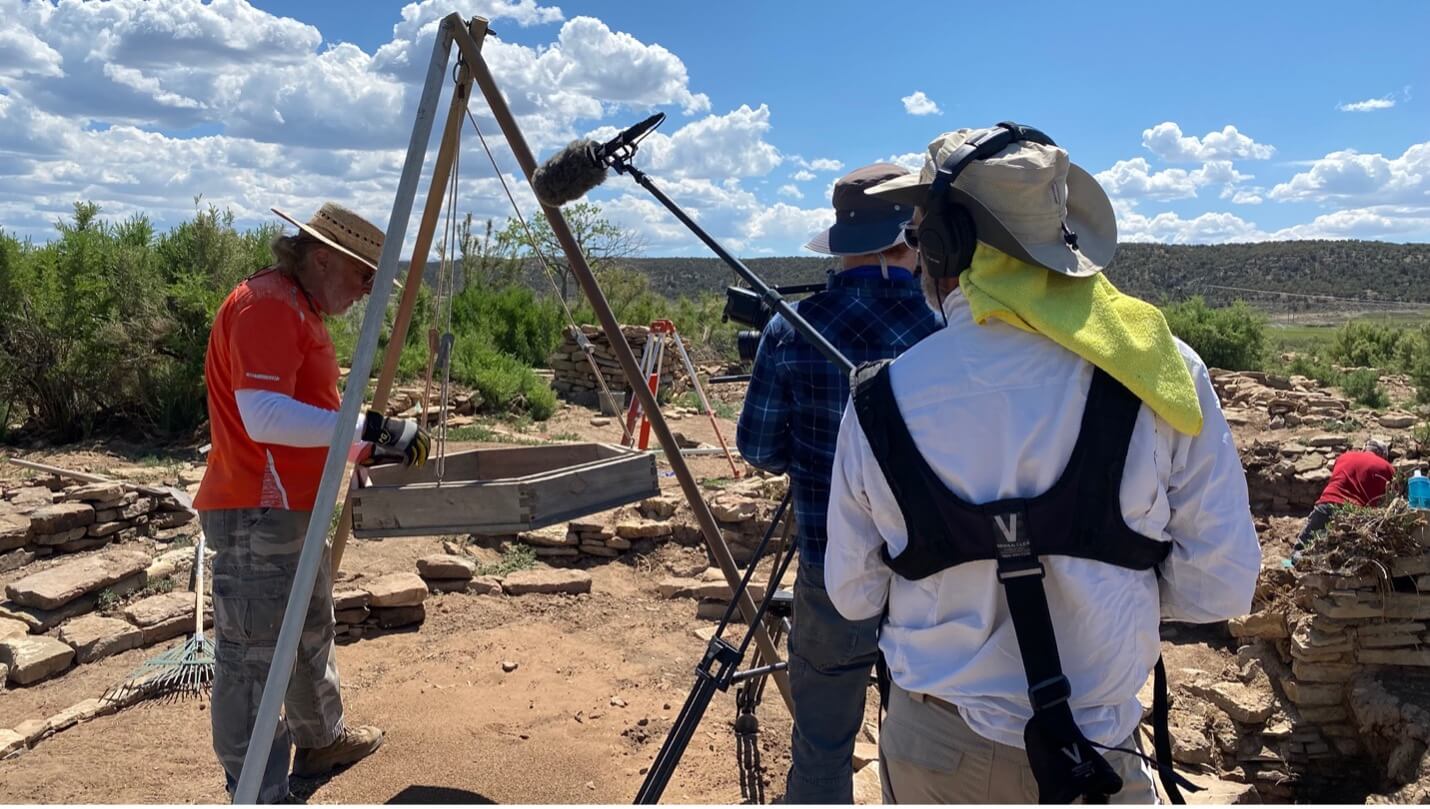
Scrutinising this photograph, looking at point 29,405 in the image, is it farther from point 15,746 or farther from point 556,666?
point 556,666

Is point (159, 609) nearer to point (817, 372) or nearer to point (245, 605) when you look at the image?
point (245, 605)

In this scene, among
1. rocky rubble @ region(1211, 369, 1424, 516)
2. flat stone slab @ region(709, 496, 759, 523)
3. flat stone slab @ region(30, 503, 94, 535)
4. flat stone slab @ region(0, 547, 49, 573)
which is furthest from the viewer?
rocky rubble @ region(1211, 369, 1424, 516)

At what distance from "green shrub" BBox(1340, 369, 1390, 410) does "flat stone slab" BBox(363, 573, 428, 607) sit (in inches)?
616

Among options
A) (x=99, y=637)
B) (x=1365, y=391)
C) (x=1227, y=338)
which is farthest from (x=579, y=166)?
(x=1227, y=338)

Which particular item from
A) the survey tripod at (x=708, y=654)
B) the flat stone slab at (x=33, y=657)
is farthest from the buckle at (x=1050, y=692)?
the flat stone slab at (x=33, y=657)

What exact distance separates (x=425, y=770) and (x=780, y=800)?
4.52ft

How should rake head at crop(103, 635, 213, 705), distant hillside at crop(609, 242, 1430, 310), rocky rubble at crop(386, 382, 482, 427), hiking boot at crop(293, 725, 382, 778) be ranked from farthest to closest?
1. distant hillside at crop(609, 242, 1430, 310)
2. rocky rubble at crop(386, 382, 482, 427)
3. rake head at crop(103, 635, 213, 705)
4. hiking boot at crop(293, 725, 382, 778)

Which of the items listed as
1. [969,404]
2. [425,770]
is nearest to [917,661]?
[969,404]

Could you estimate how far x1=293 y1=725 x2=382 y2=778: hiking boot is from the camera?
396 centimetres

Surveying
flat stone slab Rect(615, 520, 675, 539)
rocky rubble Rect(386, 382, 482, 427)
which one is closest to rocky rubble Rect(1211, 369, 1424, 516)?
flat stone slab Rect(615, 520, 675, 539)

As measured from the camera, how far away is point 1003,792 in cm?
165

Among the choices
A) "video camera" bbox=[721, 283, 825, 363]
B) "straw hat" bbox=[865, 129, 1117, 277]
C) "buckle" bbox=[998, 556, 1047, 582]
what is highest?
"straw hat" bbox=[865, 129, 1117, 277]

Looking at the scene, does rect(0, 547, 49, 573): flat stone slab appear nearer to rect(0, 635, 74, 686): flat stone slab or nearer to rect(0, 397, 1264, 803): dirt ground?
rect(0, 635, 74, 686): flat stone slab

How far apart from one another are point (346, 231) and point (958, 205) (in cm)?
233
